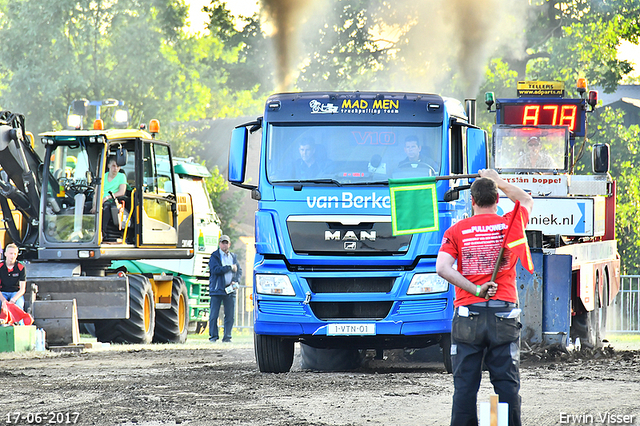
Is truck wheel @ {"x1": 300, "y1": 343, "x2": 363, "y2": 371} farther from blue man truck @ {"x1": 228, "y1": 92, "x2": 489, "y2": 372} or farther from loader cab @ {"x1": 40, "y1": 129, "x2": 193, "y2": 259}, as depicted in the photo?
loader cab @ {"x1": 40, "y1": 129, "x2": 193, "y2": 259}

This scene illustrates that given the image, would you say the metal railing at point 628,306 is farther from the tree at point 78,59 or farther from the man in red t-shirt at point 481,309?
the tree at point 78,59

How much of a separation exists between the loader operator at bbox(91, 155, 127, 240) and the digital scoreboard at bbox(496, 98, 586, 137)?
667 centimetres

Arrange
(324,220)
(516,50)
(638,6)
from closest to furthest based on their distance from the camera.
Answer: (324,220) → (638,6) → (516,50)

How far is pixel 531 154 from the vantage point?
18.3m

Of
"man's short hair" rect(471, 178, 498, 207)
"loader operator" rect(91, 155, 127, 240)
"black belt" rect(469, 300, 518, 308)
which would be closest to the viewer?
"black belt" rect(469, 300, 518, 308)

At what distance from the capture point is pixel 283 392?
1091 cm

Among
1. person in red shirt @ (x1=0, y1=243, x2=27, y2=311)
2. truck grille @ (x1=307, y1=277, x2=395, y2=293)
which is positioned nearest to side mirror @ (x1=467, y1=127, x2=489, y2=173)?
truck grille @ (x1=307, y1=277, x2=395, y2=293)

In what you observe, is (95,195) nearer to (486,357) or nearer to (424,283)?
(424,283)

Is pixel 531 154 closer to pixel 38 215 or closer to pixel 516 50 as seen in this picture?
pixel 38 215

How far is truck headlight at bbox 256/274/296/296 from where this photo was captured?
1203cm

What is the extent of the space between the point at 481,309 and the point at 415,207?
301 centimetres

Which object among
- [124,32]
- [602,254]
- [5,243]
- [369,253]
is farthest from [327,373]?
[124,32]

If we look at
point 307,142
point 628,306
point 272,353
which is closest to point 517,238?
point 307,142

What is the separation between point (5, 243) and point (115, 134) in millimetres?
2748
